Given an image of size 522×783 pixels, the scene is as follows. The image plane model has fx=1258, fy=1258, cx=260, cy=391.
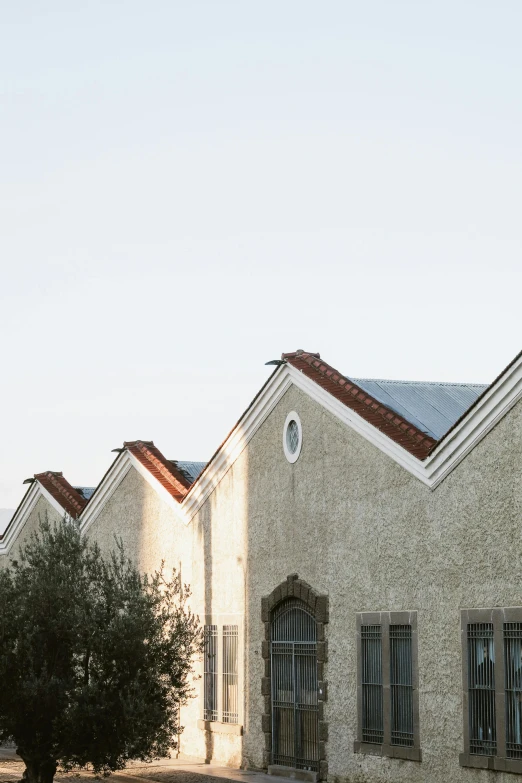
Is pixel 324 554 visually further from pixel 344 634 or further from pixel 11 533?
pixel 11 533

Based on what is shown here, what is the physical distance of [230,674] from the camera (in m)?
23.1

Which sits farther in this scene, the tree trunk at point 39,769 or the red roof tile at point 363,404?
the red roof tile at point 363,404

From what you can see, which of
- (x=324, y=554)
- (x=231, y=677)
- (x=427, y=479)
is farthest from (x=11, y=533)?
(x=427, y=479)

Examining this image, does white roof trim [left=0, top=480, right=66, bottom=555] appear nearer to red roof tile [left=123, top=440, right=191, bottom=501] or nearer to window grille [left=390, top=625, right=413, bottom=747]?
red roof tile [left=123, top=440, right=191, bottom=501]

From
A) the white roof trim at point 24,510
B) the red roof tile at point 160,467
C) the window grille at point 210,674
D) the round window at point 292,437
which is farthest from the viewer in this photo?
the white roof trim at point 24,510

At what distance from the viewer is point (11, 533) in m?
33.6

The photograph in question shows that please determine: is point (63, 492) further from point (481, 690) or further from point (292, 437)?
point (481, 690)

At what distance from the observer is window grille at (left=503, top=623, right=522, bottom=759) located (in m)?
16.0

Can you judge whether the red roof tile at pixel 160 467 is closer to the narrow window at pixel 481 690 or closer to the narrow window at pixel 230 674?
the narrow window at pixel 230 674

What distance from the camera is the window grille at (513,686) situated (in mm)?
15953

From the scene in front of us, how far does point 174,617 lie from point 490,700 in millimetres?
4747

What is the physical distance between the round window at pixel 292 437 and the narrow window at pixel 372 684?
139 inches

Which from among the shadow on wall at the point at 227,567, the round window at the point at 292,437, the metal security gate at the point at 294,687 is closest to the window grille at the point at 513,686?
the metal security gate at the point at 294,687

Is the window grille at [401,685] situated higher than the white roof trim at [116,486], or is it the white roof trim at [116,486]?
the white roof trim at [116,486]
